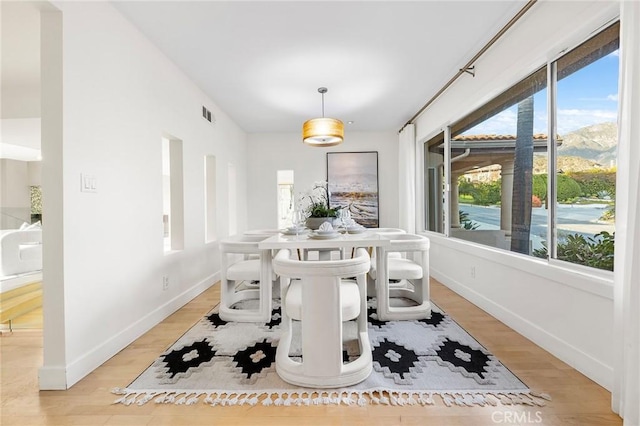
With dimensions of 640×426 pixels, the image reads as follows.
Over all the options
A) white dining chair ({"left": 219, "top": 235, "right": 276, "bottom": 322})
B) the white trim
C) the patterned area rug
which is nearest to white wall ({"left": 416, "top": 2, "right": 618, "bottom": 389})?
the white trim

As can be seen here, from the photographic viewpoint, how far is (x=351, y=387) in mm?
1622

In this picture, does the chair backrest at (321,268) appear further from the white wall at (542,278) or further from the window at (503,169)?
the window at (503,169)

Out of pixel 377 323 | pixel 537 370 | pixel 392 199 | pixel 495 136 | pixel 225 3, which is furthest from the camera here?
pixel 392 199

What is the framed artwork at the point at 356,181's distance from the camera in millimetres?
5789

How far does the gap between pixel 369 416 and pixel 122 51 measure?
2910mm

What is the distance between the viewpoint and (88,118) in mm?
1899

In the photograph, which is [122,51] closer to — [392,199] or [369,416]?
[369,416]

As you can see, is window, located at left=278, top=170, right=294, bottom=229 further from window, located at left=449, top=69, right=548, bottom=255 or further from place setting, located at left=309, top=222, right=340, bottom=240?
place setting, located at left=309, top=222, right=340, bottom=240

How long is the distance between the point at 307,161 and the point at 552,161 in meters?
4.22

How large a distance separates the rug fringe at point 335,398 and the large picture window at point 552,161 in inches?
37.6

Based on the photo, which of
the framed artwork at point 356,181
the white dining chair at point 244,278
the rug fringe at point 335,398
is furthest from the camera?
the framed artwork at point 356,181

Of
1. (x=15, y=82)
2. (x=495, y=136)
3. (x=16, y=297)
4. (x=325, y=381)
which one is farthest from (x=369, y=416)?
(x=15, y=82)

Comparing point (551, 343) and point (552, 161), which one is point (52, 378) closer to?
point (551, 343)

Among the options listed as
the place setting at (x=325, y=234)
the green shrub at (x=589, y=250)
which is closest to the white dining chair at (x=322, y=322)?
the place setting at (x=325, y=234)
